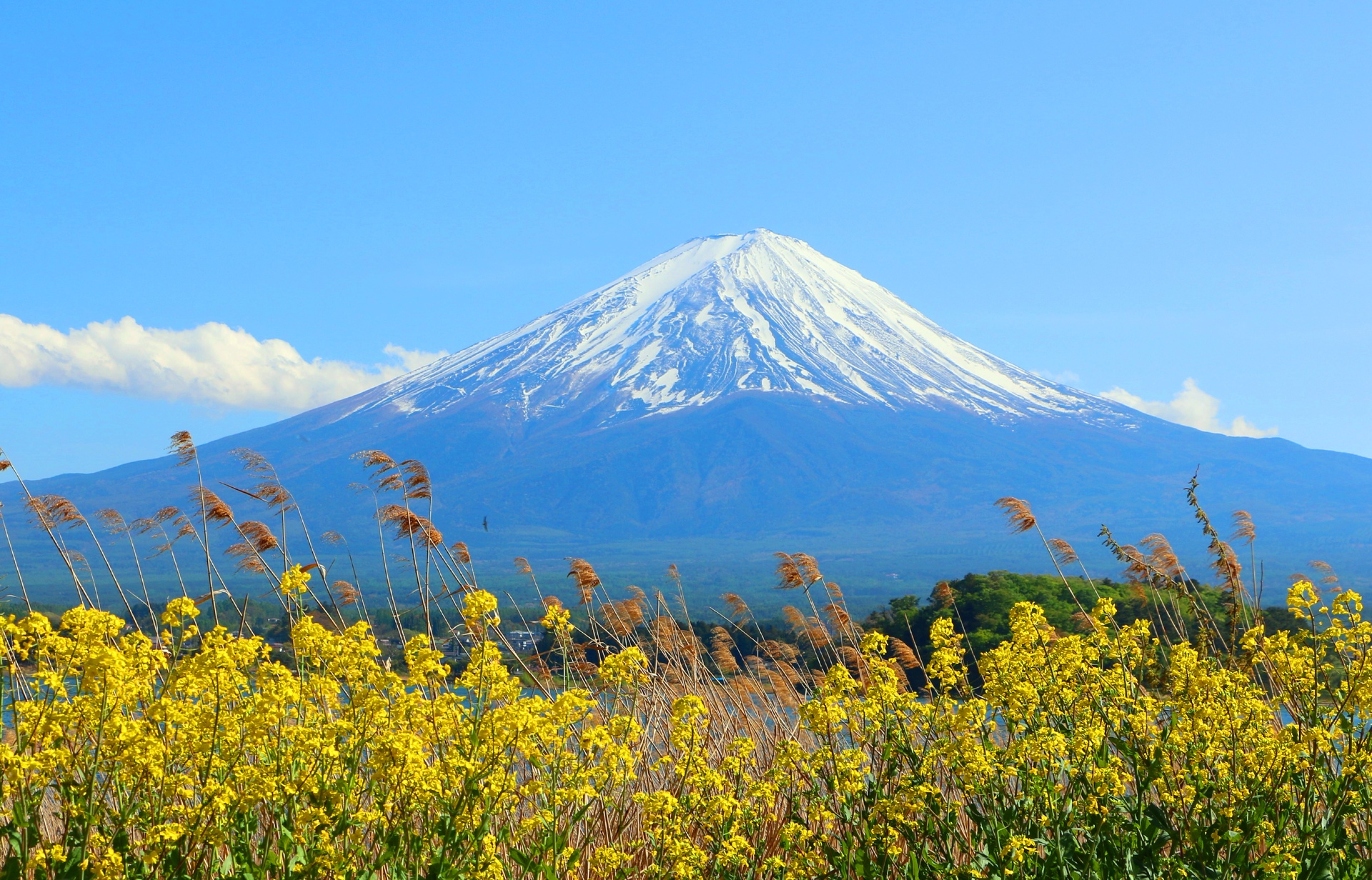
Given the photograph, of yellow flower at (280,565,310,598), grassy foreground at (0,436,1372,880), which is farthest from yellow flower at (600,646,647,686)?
yellow flower at (280,565,310,598)

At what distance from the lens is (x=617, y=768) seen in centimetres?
409

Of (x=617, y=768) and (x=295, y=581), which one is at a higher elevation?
(x=295, y=581)

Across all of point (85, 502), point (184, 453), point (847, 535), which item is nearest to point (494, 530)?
point (847, 535)

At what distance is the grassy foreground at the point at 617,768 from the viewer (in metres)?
3.62

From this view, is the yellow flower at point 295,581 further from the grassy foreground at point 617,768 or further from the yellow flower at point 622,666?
the yellow flower at point 622,666

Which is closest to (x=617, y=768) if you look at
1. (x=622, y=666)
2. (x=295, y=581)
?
(x=622, y=666)

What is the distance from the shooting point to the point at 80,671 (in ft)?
12.4

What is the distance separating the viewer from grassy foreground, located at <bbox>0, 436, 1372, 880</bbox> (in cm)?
362

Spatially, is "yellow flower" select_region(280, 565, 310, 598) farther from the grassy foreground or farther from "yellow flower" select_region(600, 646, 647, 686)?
"yellow flower" select_region(600, 646, 647, 686)

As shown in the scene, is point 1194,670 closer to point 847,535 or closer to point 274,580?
point 274,580

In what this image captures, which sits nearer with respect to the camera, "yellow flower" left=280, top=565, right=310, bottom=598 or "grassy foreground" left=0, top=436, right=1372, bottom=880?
"grassy foreground" left=0, top=436, right=1372, bottom=880

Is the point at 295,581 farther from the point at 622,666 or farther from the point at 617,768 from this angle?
the point at 617,768

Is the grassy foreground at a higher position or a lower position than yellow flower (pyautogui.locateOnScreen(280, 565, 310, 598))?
lower

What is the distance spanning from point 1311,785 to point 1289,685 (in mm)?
931
